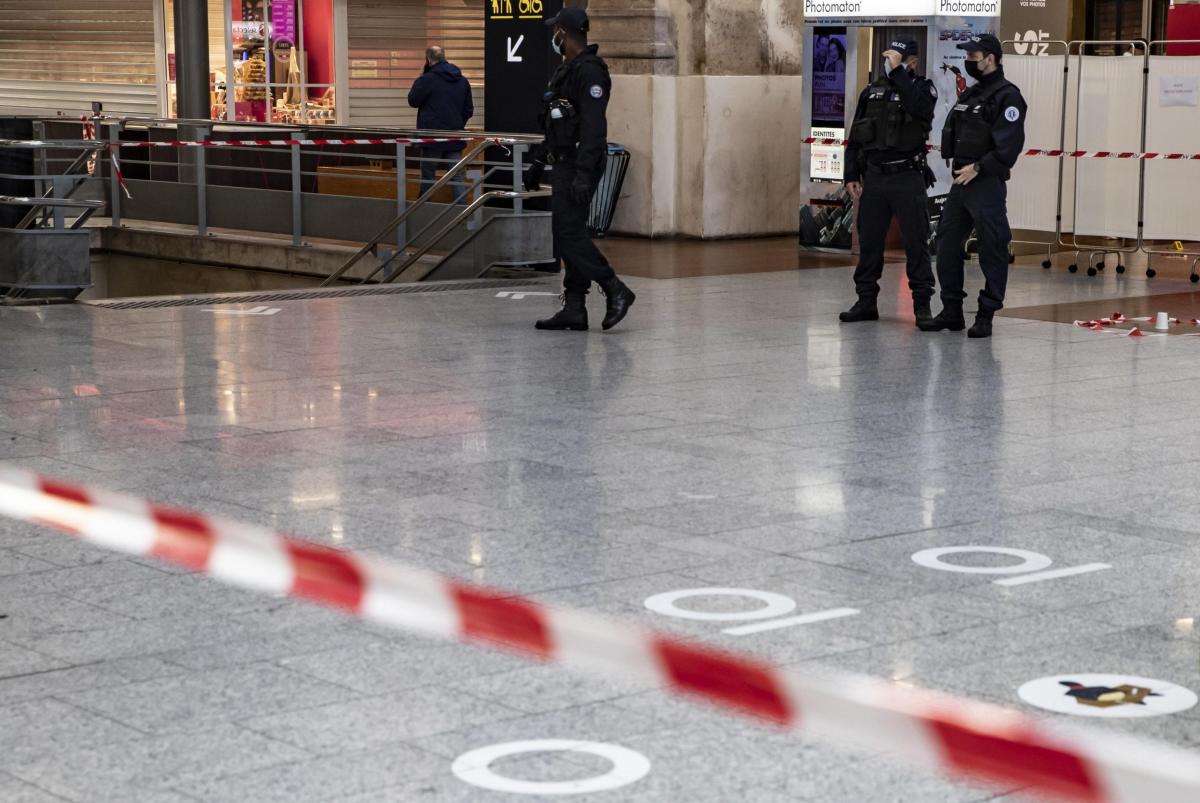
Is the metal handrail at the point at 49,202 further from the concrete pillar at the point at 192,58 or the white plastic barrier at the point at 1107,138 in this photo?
the white plastic barrier at the point at 1107,138

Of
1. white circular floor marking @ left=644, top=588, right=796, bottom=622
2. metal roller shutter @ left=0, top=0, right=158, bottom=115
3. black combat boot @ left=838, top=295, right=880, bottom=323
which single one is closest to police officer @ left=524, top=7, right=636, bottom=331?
black combat boot @ left=838, top=295, right=880, bottom=323

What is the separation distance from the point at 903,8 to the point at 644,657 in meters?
12.2

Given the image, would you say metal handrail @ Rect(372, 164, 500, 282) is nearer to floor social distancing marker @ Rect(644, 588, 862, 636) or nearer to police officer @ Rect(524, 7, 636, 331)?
police officer @ Rect(524, 7, 636, 331)

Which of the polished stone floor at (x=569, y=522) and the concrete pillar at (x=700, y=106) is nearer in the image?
the polished stone floor at (x=569, y=522)

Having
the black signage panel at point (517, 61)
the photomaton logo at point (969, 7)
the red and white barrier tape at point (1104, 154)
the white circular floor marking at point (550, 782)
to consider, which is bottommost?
the white circular floor marking at point (550, 782)

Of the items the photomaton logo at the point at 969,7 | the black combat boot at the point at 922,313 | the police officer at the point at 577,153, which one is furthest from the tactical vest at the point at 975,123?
the photomaton logo at the point at 969,7

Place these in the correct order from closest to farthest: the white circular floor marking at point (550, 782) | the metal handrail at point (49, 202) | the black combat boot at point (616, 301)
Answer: the white circular floor marking at point (550, 782) < the black combat boot at point (616, 301) < the metal handrail at point (49, 202)

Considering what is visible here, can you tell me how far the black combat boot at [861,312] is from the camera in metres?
11.8

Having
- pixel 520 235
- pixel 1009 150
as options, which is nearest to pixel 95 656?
pixel 1009 150

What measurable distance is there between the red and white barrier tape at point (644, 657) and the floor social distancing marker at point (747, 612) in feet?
0.57

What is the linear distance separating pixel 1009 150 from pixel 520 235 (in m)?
4.72

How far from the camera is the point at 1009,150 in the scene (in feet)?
35.7

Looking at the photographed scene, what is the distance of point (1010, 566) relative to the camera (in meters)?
5.66

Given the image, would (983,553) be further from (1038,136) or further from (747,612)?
(1038,136)
